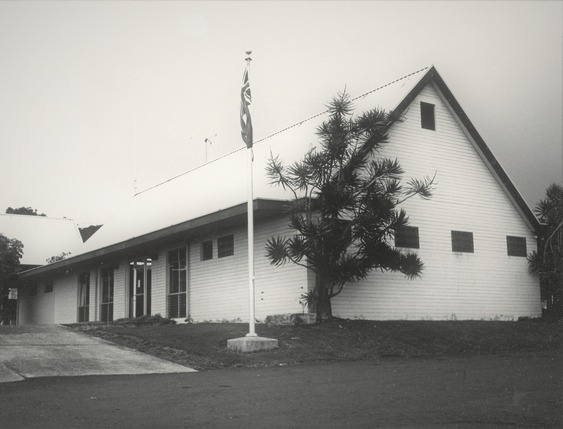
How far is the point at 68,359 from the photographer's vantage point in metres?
13.5

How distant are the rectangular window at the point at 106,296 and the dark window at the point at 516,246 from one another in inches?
567

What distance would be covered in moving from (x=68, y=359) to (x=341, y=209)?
22.9ft

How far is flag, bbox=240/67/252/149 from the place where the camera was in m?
15.6

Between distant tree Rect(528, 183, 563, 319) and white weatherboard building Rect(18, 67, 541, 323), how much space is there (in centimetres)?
31

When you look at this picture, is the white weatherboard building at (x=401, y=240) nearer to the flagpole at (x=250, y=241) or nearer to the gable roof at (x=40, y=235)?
the flagpole at (x=250, y=241)

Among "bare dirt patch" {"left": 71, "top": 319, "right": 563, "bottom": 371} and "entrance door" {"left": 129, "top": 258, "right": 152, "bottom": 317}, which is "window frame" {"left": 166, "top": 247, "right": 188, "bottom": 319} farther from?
"bare dirt patch" {"left": 71, "top": 319, "right": 563, "bottom": 371}

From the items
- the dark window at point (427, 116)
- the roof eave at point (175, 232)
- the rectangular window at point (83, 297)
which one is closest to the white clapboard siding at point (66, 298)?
the rectangular window at point (83, 297)

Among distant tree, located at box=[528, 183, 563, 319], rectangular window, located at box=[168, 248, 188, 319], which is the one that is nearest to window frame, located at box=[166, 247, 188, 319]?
rectangular window, located at box=[168, 248, 188, 319]

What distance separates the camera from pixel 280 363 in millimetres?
13445

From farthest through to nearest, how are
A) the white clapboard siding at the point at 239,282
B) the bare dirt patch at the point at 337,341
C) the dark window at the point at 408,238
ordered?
the dark window at the point at 408,238 → the white clapboard siding at the point at 239,282 → the bare dirt patch at the point at 337,341

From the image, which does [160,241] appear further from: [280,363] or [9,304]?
[9,304]

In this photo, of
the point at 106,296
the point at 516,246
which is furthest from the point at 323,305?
the point at 106,296

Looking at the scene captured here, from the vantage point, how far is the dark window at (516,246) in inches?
916

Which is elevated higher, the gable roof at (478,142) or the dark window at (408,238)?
the gable roof at (478,142)
